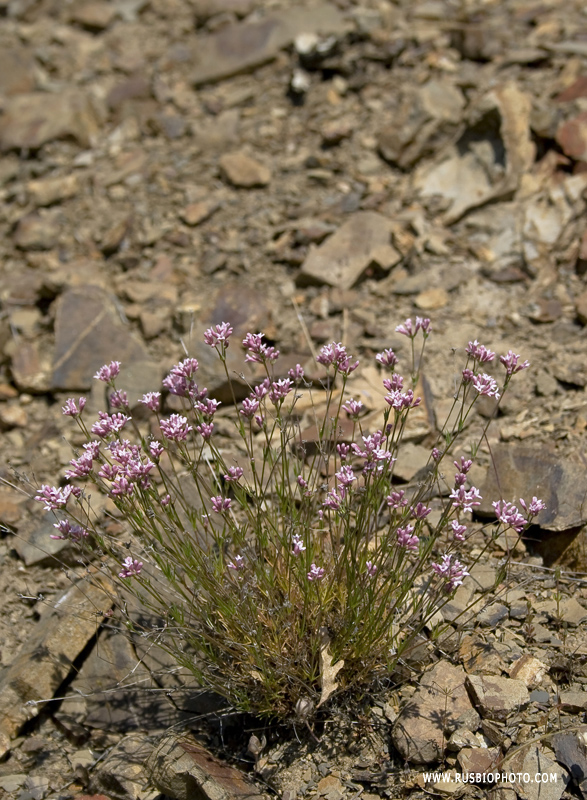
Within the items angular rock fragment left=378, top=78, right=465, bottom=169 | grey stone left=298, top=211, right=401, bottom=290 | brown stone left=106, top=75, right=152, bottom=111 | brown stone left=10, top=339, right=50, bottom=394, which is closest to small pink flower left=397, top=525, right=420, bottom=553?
grey stone left=298, top=211, right=401, bottom=290

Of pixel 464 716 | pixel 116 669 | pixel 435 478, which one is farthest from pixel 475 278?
pixel 116 669

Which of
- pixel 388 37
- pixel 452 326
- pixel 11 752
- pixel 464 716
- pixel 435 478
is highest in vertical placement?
pixel 388 37

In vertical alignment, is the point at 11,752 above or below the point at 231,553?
below

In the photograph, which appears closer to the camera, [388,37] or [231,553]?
[231,553]

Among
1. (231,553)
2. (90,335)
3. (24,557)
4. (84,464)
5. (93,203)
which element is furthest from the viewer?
(93,203)

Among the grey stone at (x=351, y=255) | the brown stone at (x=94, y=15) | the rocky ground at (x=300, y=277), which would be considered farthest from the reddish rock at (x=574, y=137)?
the brown stone at (x=94, y=15)

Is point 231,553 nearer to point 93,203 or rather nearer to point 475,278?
point 475,278

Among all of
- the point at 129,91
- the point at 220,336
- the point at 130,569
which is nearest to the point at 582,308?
the point at 220,336
